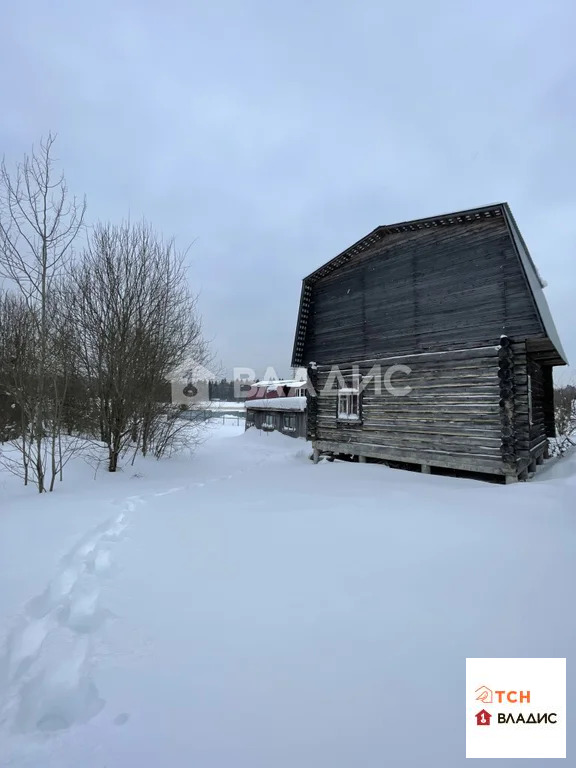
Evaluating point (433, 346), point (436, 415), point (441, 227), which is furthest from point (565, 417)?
point (441, 227)

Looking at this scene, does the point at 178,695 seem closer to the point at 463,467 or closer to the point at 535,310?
the point at 463,467

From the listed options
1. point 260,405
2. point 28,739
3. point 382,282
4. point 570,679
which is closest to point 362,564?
point 570,679

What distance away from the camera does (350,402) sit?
12.9 meters

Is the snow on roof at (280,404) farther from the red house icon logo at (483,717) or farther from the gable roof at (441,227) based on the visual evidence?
the red house icon logo at (483,717)

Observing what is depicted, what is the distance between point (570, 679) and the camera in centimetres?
242

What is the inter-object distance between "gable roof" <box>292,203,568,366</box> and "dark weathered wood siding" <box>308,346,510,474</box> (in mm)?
1916

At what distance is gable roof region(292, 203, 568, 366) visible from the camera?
9148mm

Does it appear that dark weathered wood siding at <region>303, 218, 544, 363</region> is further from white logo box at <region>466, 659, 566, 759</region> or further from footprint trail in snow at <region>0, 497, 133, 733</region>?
footprint trail in snow at <region>0, 497, 133, 733</region>

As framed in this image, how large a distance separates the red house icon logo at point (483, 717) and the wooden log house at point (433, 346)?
7.74m

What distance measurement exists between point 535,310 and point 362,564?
7.60 metres

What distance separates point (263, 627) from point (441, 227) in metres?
10.7

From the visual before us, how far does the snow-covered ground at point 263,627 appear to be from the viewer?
2.03 metres

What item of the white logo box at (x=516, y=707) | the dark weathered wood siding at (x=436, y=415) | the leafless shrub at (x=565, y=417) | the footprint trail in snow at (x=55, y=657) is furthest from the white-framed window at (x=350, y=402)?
the leafless shrub at (x=565, y=417)

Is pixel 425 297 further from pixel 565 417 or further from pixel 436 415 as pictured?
pixel 565 417
